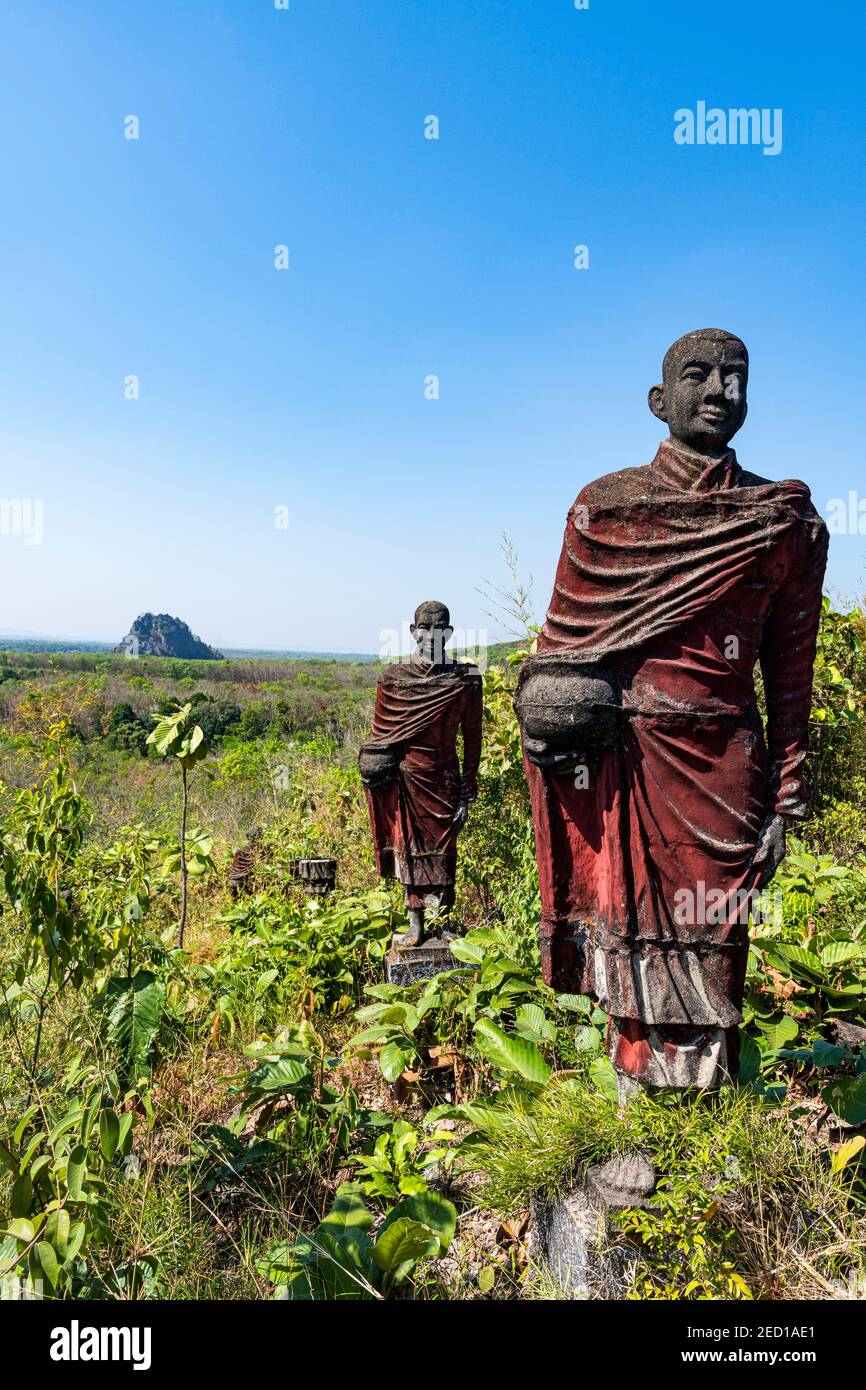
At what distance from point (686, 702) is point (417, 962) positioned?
3.31 metres

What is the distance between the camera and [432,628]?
491 cm

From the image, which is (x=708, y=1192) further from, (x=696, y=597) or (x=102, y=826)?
(x=102, y=826)

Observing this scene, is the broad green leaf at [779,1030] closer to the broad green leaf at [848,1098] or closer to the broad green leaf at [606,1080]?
the broad green leaf at [848,1098]

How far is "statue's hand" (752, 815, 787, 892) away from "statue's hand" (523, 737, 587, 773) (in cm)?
58

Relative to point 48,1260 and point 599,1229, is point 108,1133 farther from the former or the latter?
point 599,1229

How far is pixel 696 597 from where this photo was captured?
2.10 metres

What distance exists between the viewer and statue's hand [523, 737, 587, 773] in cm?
222

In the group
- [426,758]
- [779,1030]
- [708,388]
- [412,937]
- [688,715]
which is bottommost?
[412,937]

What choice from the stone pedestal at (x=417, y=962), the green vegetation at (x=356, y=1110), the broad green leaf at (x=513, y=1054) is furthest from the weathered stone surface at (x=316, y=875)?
the broad green leaf at (x=513, y=1054)

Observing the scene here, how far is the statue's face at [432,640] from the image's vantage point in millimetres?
4906

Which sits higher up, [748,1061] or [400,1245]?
[748,1061]

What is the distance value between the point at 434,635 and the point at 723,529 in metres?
2.95

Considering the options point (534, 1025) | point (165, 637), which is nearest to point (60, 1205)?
point (534, 1025)

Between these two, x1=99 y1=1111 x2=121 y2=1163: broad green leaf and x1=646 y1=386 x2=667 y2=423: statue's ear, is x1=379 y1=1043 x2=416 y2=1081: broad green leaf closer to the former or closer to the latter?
x1=99 y1=1111 x2=121 y2=1163: broad green leaf
